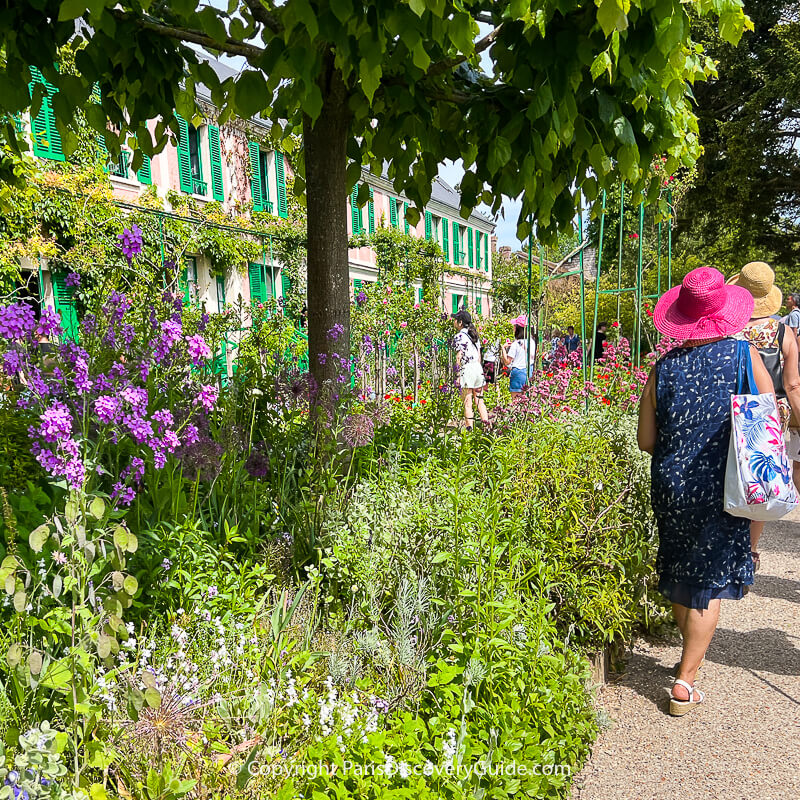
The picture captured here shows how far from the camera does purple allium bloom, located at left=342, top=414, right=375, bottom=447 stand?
10.8ft

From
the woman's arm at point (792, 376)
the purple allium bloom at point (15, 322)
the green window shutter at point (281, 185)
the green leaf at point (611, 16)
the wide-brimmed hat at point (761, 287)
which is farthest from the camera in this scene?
the green window shutter at point (281, 185)

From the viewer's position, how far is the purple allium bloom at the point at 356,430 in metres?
3.28

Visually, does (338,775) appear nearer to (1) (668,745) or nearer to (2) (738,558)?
(1) (668,745)

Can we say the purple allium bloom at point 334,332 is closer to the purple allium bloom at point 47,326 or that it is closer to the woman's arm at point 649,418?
the purple allium bloom at point 47,326

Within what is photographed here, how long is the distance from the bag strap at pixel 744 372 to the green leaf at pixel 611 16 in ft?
5.19

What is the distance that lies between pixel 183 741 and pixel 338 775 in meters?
0.41

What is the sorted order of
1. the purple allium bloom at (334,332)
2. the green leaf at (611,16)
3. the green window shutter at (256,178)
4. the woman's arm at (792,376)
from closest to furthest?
1. the green leaf at (611,16)
2. the purple allium bloom at (334,332)
3. the woman's arm at (792,376)
4. the green window shutter at (256,178)

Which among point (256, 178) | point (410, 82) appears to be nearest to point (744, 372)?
point (410, 82)

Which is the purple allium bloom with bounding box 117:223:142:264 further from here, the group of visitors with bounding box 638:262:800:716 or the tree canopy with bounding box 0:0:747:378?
the group of visitors with bounding box 638:262:800:716

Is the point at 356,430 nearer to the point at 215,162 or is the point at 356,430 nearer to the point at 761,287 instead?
the point at 761,287

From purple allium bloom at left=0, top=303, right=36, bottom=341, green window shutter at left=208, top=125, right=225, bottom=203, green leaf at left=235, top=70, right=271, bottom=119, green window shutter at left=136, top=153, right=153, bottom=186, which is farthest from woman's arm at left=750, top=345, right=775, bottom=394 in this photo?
green window shutter at left=208, top=125, right=225, bottom=203

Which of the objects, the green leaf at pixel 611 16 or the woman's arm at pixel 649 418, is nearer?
the green leaf at pixel 611 16

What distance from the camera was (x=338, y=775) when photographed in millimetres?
1846

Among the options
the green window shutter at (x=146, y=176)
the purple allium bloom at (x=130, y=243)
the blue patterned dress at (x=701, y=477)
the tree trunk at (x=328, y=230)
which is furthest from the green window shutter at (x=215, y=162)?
the blue patterned dress at (x=701, y=477)
